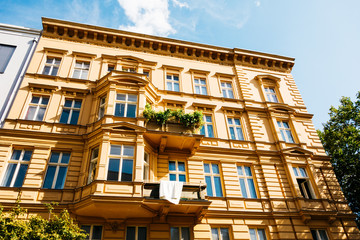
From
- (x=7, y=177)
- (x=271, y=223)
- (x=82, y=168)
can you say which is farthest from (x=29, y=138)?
(x=271, y=223)

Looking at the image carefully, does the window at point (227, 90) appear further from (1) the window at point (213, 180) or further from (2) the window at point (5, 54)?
(2) the window at point (5, 54)

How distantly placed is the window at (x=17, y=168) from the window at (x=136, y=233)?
6.22m

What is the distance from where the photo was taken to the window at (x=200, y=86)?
1998cm

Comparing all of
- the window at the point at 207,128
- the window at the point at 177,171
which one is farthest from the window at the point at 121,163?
the window at the point at 207,128

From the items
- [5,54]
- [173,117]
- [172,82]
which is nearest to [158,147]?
[173,117]

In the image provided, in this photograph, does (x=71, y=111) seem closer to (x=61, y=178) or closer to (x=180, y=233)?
(x=61, y=178)

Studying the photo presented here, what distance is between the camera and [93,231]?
480 inches

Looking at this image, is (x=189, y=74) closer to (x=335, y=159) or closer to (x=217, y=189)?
(x=217, y=189)

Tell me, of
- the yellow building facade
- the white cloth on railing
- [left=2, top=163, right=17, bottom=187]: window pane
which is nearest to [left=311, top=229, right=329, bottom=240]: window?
the yellow building facade

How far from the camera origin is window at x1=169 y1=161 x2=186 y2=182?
14.9m

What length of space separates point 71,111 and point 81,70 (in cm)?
400

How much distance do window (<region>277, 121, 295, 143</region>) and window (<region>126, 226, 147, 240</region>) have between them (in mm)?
12080

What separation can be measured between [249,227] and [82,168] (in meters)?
10.0

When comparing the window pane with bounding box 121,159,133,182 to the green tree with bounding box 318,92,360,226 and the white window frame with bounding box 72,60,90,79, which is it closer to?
the white window frame with bounding box 72,60,90,79
